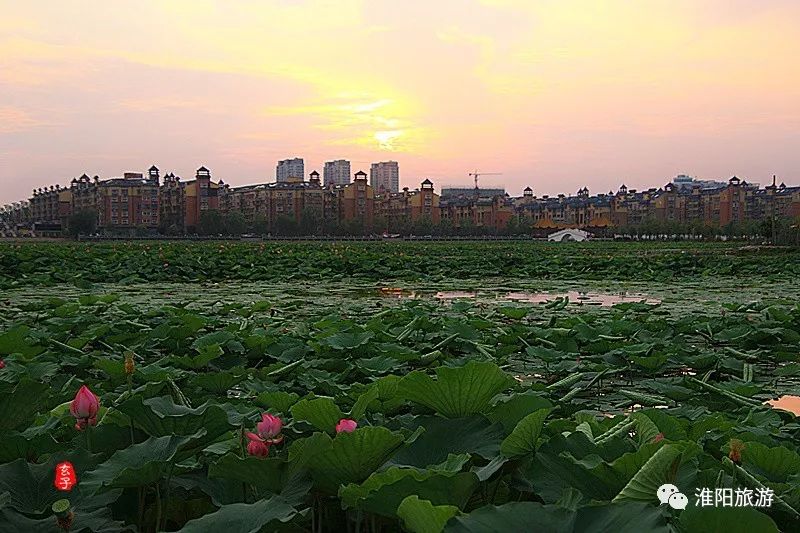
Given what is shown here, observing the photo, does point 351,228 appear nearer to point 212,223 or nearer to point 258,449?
point 212,223

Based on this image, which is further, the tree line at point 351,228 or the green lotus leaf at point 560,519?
the tree line at point 351,228

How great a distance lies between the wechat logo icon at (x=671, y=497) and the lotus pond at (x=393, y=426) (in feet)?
0.04

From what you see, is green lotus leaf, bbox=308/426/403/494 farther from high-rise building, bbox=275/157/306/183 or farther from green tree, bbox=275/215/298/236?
high-rise building, bbox=275/157/306/183

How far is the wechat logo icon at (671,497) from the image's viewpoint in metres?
0.86

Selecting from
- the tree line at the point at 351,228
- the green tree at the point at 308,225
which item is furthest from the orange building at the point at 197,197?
the green tree at the point at 308,225

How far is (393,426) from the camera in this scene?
1.40 metres

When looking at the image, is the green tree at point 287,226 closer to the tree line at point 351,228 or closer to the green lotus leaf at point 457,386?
the tree line at point 351,228

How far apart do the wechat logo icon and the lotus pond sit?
1 cm

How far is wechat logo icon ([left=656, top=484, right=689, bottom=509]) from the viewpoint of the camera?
86 cm

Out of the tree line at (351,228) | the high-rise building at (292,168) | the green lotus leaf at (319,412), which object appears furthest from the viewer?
the high-rise building at (292,168)

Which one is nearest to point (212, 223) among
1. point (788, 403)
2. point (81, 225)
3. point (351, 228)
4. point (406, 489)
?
point (81, 225)

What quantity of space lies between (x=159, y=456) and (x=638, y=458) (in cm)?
64

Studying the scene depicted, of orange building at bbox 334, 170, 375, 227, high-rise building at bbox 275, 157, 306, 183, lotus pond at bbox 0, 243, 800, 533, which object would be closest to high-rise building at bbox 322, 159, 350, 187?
high-rise building at bbox 275, 157, 306, 183

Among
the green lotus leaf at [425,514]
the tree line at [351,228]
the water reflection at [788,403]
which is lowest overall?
the water reflection at [788,403]
